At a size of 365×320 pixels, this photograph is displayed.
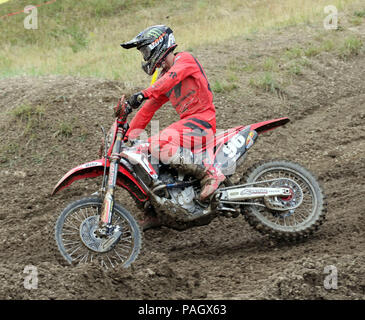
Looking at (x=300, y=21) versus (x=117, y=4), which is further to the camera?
(x=117, y=4)

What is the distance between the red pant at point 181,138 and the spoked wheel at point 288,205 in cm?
60

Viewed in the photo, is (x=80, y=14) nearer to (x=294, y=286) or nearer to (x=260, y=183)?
(x=260, y=183)

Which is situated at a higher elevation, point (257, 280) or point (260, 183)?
point (260, 183)

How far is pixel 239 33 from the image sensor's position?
12828 mm

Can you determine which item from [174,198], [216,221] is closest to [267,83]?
[216,221]

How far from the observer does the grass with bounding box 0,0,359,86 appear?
12.2m

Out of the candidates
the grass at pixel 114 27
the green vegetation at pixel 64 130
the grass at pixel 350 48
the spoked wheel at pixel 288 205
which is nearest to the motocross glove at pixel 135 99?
the spoked wheel at pixel 288 205

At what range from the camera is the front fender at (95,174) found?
190 inches

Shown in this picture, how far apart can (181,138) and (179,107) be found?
41 cm

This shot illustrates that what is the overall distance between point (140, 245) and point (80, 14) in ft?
60.0

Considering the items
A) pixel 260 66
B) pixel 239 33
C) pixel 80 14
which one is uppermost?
pixel 80 14

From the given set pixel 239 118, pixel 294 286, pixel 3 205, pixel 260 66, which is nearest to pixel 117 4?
pixel 260 66

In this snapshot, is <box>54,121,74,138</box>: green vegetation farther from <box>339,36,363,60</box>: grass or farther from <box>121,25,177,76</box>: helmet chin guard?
<box>339,36,363,60</box>: grass

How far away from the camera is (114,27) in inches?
763
